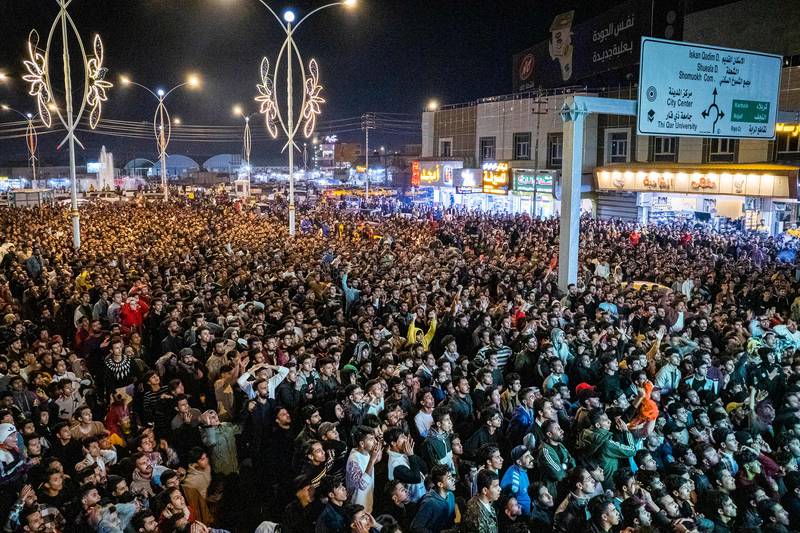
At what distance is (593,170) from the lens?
111 feet

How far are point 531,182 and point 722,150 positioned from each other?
30.7ft

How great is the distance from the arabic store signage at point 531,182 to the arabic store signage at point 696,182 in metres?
2.44

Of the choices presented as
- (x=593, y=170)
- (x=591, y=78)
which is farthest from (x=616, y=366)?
(x=591, y=78)

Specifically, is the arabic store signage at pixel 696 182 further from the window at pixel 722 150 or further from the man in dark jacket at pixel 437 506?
the man in dark jacket at pixel 437 506

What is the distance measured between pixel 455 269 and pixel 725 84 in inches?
274

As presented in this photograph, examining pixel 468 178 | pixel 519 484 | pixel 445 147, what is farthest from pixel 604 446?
pixel 445 147

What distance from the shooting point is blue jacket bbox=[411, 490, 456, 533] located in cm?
495

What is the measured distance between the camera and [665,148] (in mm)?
31359

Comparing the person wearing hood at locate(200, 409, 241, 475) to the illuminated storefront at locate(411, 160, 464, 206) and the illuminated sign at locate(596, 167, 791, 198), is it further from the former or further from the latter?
the illuminated storefront at locate(411, 160, 464, 206)

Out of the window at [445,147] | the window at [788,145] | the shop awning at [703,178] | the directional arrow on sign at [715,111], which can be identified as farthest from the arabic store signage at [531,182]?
the directional arrow on sign at [715,111]

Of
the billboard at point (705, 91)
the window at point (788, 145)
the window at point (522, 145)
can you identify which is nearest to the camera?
the billboard at point (705, 91)

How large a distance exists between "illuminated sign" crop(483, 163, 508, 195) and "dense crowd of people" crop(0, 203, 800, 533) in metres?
22.4

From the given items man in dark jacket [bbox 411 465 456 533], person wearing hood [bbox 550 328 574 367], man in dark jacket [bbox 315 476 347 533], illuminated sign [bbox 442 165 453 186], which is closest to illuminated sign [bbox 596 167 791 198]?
illuminated sign [bbox 442 165 453 186]

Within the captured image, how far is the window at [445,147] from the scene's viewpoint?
45628 millimetres
